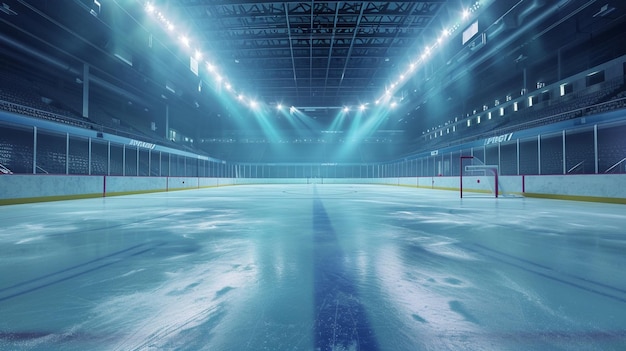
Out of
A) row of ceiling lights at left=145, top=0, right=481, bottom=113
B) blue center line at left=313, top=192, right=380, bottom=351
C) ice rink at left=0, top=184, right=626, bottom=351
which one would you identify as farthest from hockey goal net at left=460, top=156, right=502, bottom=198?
blue center line at left=313, top=192, right=380, bottom=351

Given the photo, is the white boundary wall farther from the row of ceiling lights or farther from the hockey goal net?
the row of ceiling lights

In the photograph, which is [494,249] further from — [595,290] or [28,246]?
[28,246]

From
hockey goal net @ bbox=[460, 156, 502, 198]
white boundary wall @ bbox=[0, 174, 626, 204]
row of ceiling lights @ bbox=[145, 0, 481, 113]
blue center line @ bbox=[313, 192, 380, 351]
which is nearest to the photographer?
blue center line @ bbox=[313, 192, 380, 351]

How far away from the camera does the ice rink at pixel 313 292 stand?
169cm

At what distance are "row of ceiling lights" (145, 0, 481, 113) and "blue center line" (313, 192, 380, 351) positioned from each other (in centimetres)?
1552

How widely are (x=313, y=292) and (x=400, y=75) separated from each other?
23.7 metres

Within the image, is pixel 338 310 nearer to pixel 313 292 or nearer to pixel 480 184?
pixel 313 292

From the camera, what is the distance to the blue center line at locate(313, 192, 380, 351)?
163 centimetres

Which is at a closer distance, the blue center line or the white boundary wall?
the blue center line

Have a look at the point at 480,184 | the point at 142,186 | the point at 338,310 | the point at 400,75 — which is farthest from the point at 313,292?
the point at 400,75

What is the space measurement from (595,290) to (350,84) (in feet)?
86.4

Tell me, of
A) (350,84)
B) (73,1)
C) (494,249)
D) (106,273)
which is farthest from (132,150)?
(494,249)

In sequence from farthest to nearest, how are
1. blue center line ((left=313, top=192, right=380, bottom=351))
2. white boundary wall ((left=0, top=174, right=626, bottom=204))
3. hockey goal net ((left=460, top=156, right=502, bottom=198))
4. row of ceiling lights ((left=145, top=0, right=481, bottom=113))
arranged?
hockey goal net ((left=460, top=156, right=502, bottom=198)) < row of ceiling lights ((left=145, top=0, right=481, bottom=113)) < white boundary wall ((left=0, top=174, right=626, bottom=204)) < blue center line ((left=313, top=192, right=380, bottom=351))

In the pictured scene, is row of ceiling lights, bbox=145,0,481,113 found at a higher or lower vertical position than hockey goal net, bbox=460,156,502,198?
higher
